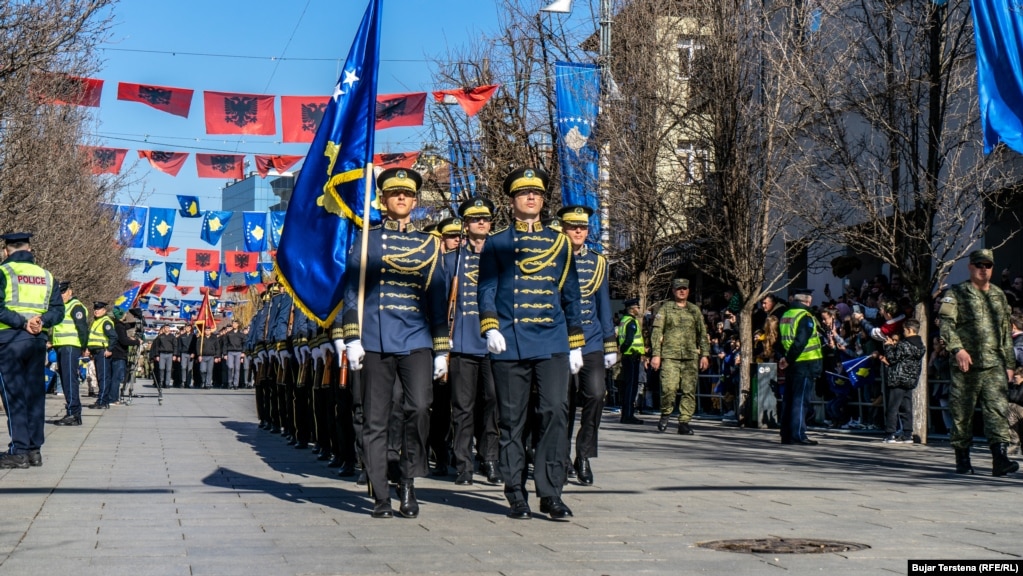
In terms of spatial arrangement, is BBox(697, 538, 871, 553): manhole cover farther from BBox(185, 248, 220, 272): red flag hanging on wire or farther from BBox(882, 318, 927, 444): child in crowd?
BBox(185, 248, 220, 272): red flag hanging on wire

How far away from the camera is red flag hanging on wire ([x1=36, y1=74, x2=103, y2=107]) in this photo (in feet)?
83.0

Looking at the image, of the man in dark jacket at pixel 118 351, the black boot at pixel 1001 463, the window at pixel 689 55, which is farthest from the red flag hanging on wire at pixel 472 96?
the black boot at pixel 1001 463

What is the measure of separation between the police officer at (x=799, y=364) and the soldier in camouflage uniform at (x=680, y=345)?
3.99ft

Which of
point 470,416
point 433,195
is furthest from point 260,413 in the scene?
point 433,195

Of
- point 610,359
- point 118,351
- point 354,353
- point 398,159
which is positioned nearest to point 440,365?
point 354,353

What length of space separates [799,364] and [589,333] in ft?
21.1

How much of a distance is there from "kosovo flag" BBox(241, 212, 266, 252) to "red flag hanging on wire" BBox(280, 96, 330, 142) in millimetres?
14447

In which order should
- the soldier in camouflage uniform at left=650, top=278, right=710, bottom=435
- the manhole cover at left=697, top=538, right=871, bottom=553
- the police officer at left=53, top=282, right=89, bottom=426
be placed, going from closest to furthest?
the manhole cover at left=697, top=538, right=871, bottom=553, the soldier in camouflage uniform at left=650, top=278, right=710, bottom=435, the police officer at left=53, top=282, right=89, bottom=426

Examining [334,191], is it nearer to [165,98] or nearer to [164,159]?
[165,98]

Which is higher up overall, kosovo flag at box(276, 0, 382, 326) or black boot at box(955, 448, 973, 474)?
kosovo flag at box(276, 0, 382, 326)

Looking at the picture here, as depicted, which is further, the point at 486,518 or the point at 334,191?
the point at 334,191

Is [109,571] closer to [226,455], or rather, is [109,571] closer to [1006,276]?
[226,455]

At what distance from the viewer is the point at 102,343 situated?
24375mm

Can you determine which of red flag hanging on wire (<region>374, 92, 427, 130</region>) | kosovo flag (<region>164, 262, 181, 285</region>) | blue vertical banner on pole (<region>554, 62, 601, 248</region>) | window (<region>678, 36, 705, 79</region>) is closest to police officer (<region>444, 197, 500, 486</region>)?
window (<region>678, 36, 705, 79</region>)
